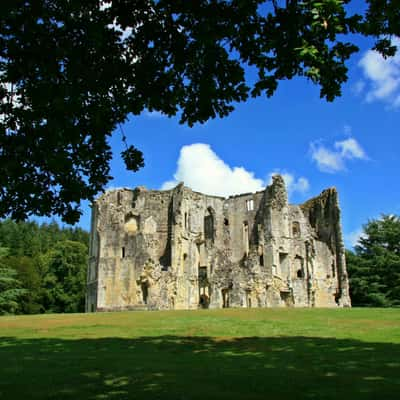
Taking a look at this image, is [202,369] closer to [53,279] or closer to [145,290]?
[145,290]

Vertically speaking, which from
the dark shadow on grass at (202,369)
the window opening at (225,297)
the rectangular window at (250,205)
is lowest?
the dark shadow on grass at (202,369)

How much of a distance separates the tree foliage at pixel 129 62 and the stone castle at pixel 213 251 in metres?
38.3

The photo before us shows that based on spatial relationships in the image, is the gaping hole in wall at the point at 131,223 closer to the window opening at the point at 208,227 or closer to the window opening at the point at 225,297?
the window opening at the point at 208,227

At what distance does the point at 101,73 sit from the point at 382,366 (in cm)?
911

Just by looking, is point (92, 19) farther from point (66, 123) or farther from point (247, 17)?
point (247, 17)

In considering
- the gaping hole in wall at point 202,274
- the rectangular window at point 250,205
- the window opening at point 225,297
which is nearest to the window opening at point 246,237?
the rectangular window at point 250,205

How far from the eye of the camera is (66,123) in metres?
9.30

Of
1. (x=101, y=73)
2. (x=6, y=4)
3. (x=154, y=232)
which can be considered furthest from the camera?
(x=154, y=232)

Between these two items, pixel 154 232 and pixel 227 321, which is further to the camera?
pixel 154 232

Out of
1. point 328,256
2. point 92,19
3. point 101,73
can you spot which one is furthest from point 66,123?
point 328,256

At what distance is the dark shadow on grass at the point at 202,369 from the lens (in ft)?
31.4

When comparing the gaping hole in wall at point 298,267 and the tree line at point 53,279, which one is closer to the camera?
the gaping hole in wall at point 298,267

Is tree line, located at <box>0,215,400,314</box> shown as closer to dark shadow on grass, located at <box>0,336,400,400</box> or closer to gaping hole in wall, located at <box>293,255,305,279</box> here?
gaping hole in wall, located at <box>293,255,305,279</box>

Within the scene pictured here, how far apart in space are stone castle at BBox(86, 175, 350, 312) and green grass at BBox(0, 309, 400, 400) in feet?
83.2
